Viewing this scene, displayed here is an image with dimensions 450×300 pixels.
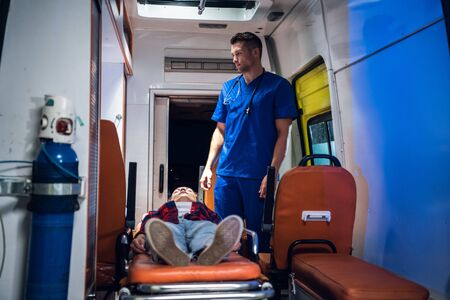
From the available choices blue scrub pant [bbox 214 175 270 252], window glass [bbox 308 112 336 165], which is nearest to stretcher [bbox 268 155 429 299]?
blue scrub pant [bbox 214 175 270 252]

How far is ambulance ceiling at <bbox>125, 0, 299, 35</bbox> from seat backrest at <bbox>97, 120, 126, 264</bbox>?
213 centimetres

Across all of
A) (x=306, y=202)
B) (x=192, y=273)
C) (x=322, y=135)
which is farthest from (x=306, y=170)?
(x=322, y=135)

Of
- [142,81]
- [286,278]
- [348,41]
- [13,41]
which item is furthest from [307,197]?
[142,81]

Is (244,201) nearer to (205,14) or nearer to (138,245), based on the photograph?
(138,245)

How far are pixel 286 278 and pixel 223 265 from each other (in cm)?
82

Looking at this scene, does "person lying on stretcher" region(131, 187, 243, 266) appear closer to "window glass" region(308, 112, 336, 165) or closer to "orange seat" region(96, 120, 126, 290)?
"orange seat" region(96, 120, 126, 290)

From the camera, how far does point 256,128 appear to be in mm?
2881

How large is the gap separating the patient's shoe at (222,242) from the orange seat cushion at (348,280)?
47 cm

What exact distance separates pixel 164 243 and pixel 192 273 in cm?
17

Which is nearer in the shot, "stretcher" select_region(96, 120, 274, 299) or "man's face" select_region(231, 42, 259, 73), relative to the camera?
"stretcher" select_region(96, 120, 274, 299)

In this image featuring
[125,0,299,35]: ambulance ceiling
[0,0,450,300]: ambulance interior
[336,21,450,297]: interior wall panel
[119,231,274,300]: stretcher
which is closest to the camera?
[119,231,274,300]: stretcher

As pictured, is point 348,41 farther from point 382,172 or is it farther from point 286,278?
point 286,278

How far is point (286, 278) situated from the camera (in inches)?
86.8

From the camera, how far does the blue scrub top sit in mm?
2828
